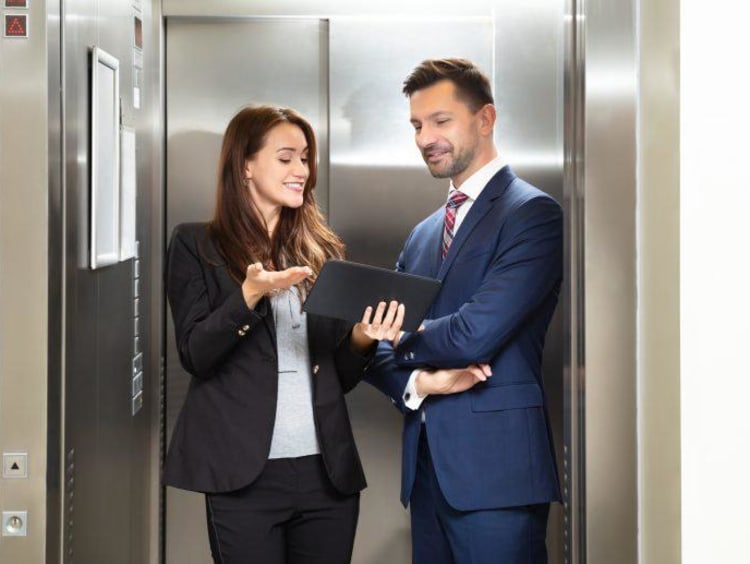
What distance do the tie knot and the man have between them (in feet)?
0.14

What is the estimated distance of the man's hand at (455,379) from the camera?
2543mm

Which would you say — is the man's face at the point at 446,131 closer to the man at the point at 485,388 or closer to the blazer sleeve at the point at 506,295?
the man at the point at 485,388

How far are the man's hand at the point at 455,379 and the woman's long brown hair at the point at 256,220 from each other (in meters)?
0.42

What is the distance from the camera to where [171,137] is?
Answer: 3521 mm

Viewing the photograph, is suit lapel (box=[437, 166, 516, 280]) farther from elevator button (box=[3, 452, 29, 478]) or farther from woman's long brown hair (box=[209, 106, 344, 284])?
elevator button (box=[3, 452, 29, 478])

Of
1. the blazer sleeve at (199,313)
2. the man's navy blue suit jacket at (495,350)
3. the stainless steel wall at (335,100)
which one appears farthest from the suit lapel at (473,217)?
the stainless steel wall at (335,100)

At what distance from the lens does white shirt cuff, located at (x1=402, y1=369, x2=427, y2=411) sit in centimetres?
262

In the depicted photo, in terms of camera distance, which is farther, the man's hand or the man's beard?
the man's beard

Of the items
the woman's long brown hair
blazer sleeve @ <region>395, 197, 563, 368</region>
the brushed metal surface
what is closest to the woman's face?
the woman's long brown hair

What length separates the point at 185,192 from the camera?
11.6ft
